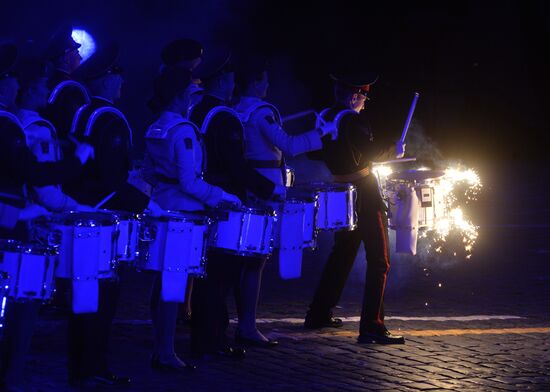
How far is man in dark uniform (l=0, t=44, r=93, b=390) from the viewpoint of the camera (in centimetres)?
728

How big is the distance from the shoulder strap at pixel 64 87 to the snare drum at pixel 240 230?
1271 millimetres

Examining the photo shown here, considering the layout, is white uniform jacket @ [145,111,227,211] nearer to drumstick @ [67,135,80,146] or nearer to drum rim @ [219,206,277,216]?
drum rim @ [219,206,277,216]

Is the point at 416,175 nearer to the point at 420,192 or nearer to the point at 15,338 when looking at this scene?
the point at 420,192

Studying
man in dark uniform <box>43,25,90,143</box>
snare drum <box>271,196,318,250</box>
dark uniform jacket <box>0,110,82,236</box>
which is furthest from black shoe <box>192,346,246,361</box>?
dark uniform jacket <box>0,110,82,236</box>

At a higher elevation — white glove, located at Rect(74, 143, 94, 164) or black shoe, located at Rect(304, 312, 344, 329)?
white glove, located at Rect(74, 143, 94, 164)

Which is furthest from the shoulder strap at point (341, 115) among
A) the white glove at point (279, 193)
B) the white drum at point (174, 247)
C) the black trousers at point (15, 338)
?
the black trousers at point (15, 338)

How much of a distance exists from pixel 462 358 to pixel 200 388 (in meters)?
2.05

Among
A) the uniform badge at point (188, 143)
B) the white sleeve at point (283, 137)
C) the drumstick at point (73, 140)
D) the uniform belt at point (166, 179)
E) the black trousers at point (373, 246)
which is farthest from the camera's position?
the black trousers at point (373, 246)

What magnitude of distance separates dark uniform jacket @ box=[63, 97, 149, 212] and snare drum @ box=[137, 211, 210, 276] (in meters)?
0.35

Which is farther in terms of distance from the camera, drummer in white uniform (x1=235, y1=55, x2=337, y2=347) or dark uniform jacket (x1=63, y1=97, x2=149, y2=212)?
drummer in white uniform (x1=235, y1=55, x2=337, y2=347)

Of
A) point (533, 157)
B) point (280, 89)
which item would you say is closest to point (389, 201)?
point (280, 89)

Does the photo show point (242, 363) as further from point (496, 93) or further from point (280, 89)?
point (496, 93)

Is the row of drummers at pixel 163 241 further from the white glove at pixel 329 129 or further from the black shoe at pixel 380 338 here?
the black shoe at pixel 380 338

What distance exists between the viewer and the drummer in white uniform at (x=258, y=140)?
916cm
